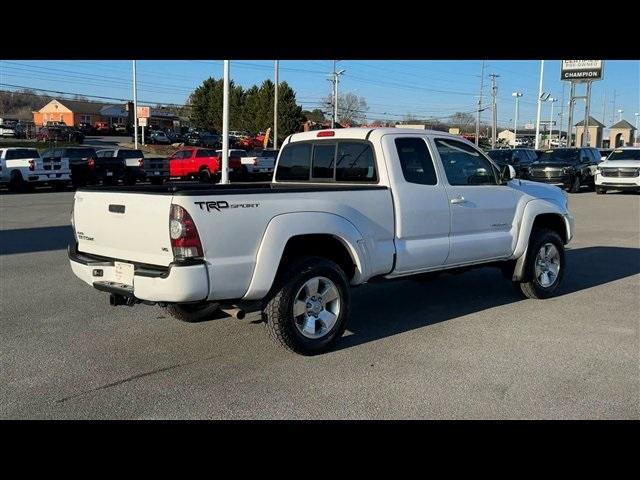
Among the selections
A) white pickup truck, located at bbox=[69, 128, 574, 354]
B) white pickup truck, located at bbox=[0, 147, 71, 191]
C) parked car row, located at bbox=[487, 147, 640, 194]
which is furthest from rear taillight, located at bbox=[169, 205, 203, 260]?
white pickup truck, located at bbox=[0, 147, 71, 191]

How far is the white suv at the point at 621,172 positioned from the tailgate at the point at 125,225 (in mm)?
23753

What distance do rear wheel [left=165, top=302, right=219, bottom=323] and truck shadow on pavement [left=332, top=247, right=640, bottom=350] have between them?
1.29 m

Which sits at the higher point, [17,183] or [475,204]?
[475,204]

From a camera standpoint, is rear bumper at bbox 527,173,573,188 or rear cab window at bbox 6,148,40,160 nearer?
rear cab window at bbox 6,148,40,160

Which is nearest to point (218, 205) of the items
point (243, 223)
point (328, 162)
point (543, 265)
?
point (243, 223)

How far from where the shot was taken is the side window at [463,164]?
6.46 meters

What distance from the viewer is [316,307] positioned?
17.2ft

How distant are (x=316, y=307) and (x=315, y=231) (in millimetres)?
681

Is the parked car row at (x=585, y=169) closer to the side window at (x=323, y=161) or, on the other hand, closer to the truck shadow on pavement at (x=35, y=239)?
the truck shadow on pavement at (x=35, y=239)

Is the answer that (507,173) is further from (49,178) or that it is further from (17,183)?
(17,183)

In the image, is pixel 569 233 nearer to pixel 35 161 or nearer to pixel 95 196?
pixel 95 196

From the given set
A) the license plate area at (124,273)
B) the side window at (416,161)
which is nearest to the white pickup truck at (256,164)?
the side window at (416,161)

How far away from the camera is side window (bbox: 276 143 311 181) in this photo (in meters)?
6.77

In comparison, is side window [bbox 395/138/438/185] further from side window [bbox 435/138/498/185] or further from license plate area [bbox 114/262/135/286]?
license plate area [bbox 114/262/135/286]
